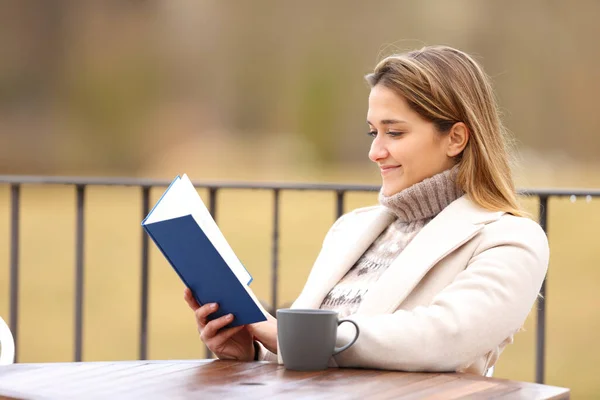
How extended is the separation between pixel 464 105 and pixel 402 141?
132 mm

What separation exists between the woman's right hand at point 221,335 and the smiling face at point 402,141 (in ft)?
1.32

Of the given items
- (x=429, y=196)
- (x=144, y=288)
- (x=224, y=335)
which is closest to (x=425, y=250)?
(x=429, y=196)

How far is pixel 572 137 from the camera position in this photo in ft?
26.1

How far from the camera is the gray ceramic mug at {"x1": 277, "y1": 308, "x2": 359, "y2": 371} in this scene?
1146 millimetres

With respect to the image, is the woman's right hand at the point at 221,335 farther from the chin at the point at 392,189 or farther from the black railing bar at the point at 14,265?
the black railing bar at the point at 14,265

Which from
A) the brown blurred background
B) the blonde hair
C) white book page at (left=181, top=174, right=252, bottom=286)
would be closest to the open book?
white book page at (left=181, top=174, right=252, bottom=286)

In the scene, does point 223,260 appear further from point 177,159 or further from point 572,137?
point 177,159

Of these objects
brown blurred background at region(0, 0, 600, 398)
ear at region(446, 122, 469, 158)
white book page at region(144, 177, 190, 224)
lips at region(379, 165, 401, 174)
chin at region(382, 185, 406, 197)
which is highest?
brown blurred background at region(0, 0, 600, 398)

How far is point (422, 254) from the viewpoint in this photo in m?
1.37

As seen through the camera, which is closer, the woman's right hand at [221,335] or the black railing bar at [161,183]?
Result: the woman's right hand at [221,335]

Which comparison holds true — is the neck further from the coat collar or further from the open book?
the open book

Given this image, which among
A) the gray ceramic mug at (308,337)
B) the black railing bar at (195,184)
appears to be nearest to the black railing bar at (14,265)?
the black railing bar at (195,184)

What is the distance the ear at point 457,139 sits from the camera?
1.49 metres

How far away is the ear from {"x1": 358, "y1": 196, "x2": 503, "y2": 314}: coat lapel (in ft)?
0.44
